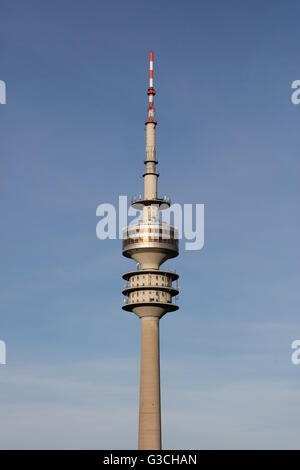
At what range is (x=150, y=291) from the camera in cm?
17638

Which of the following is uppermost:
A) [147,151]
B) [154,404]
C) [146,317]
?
[147,151]

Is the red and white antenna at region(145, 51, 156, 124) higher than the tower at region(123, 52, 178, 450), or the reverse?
the red and white antenna at region(145, 51, 156, 124)

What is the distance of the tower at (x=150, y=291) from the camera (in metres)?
172

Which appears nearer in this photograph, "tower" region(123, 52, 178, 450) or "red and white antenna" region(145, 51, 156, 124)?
"tower" region(123, 52, 178, 450)

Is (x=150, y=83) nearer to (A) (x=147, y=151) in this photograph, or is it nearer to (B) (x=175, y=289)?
(A) (x=147, y=151)

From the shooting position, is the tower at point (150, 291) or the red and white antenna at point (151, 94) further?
the red and white antenna at point (151, 94)

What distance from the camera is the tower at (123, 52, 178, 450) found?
17162cm

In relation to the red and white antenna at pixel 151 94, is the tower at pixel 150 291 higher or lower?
lower

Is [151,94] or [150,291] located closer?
[150,291]

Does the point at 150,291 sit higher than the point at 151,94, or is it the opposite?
the point at 151,94
